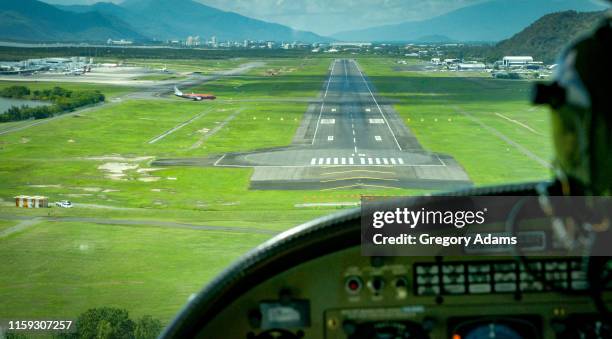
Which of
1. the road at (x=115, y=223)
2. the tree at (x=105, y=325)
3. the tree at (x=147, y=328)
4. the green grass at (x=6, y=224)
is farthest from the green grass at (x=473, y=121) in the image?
the green grass at (x=6, y=224)

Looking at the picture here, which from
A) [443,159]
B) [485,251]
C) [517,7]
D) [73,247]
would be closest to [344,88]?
[517,7]

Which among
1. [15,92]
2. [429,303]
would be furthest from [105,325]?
[15,92]

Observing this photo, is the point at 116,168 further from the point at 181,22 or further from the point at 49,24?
the point at 181,22

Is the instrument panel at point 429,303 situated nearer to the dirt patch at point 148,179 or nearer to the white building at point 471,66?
the dirt patch at point 148,179

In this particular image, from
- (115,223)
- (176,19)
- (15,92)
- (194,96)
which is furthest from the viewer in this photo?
(176,19)

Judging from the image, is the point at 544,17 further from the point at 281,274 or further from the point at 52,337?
the point at 281,274

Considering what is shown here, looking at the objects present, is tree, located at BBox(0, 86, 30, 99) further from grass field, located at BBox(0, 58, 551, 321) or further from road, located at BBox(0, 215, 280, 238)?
road, located at BBox(0, 215, 280, 238)
